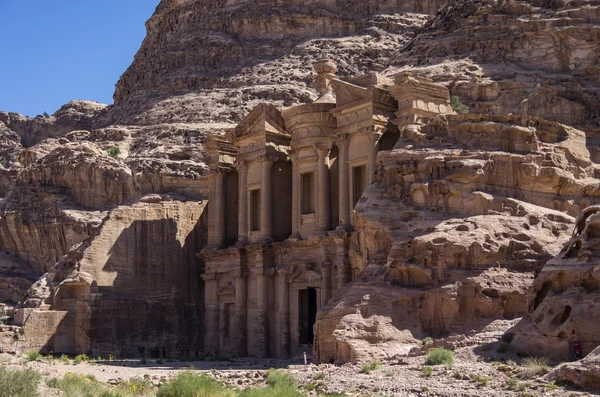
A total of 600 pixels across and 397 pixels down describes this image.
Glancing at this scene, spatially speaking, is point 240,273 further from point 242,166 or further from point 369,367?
point 369,367

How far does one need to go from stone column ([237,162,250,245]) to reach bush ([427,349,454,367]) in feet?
75.3

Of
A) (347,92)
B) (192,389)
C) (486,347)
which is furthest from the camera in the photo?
(347,92)

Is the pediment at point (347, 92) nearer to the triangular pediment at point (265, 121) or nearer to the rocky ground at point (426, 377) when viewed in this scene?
the triangular pediment at point (265, 121)

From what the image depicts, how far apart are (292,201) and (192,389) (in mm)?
24067

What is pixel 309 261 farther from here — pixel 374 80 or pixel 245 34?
pixel 245 34

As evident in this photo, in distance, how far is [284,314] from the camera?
4659cm

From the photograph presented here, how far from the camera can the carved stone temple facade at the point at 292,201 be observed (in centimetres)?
4334

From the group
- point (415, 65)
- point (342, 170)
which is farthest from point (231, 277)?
point (415, 65)

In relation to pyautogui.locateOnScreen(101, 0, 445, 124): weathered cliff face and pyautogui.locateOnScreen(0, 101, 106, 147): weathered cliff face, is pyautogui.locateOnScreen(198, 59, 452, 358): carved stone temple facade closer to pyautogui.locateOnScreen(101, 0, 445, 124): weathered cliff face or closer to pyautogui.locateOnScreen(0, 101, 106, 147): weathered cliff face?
pyautogui.locateOnScreen(101, 0, 445, 124): weathered cliff face

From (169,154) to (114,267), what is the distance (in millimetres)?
21880

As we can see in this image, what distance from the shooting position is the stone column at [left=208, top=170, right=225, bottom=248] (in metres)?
52.1

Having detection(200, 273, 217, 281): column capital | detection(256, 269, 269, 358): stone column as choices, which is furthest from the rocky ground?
detection(200, 273, 217, 281): column capital

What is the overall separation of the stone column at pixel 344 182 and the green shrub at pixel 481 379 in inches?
752

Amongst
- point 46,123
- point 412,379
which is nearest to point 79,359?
point 412,379
